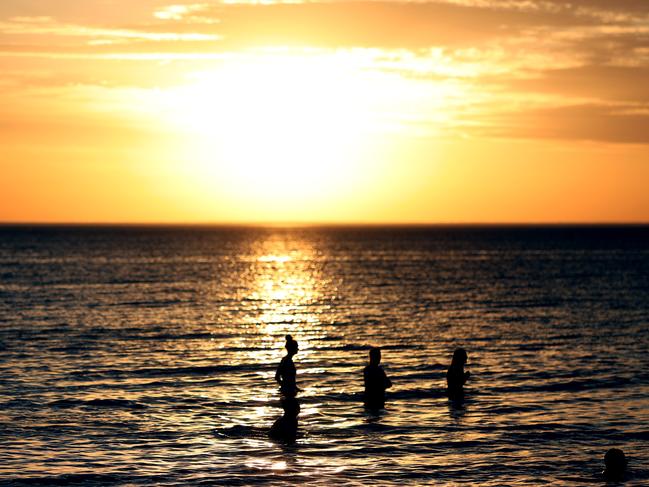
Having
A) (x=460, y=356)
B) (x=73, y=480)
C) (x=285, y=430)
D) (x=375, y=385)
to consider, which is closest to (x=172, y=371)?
(x=375, y=385)

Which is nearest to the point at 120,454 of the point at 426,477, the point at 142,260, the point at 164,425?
the point at 164,425


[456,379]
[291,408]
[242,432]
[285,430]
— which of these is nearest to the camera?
[285,430]

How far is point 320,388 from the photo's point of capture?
3184 centimetres

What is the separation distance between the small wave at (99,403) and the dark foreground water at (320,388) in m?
0.11

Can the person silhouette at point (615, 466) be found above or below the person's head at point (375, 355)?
below

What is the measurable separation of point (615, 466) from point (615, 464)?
0.06 meters

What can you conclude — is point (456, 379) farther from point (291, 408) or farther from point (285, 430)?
point (285, 430)

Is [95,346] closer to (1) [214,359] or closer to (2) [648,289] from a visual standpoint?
(1) [214,359]

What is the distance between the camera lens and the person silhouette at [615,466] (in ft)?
65.7

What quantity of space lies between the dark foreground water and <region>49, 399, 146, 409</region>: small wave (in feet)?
0.35

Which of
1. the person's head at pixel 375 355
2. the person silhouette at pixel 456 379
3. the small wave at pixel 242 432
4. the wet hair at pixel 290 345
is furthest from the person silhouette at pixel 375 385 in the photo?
the small wave at pixel 242 432

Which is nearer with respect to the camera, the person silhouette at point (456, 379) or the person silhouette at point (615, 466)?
the person silhouette at point (615, 466)

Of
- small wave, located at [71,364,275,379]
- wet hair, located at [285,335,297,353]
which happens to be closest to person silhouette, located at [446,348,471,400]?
wet hair, located at [285,335,297,353]

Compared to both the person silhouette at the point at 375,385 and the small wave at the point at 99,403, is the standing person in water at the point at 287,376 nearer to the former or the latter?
the person silhouette at the point at 375,385
